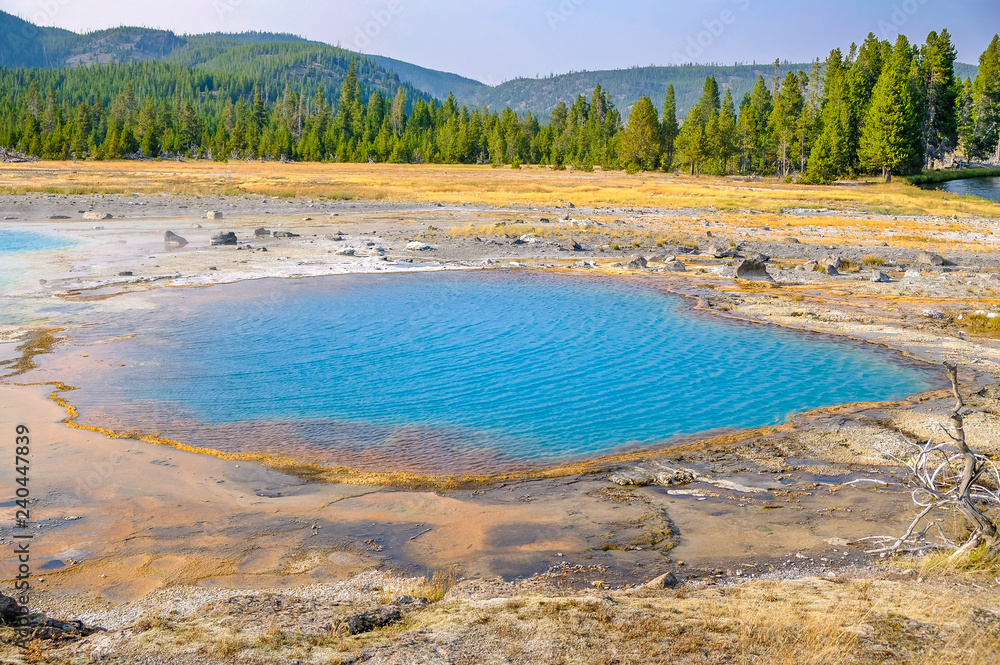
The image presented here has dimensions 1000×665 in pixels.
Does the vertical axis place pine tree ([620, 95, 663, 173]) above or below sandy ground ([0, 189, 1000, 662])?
above

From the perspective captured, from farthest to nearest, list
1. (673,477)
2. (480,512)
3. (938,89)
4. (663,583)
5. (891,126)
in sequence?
(938,89), (891,126), (673,477), (480,512), (663,583)

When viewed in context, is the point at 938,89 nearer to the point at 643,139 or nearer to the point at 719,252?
the point at 643,139

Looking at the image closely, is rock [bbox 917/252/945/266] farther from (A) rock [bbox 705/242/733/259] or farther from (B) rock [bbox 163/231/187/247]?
(B) rock [bbox 163/231/187/247]

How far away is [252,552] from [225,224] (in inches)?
1407

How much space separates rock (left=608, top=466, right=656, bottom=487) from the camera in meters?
10.0

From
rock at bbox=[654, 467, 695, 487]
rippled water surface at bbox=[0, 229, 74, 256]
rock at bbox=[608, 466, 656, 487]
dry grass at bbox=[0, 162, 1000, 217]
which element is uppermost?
dry grass at bbox=[0, 162, 1000, 217]

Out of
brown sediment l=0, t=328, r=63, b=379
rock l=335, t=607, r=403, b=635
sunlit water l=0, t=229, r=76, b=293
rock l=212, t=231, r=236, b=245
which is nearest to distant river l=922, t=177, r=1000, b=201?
rock l=212, t=231, r=236, b=245

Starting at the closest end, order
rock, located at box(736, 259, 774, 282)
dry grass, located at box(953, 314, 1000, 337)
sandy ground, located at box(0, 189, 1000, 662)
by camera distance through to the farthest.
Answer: sandy ground, located at box(0, 189, 1000, 662), dry grass, located at box(953, 314, 1000, 337), rock, located at box(736, 259, 774, 282)

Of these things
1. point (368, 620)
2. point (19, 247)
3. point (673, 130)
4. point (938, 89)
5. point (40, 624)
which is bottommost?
point (368, 620)

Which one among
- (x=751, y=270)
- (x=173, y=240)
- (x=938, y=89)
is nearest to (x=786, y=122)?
(x=938, y=89)

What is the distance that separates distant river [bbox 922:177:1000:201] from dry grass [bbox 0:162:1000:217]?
15.1 ft

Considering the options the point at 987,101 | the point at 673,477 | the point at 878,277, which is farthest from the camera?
the point at 987,101

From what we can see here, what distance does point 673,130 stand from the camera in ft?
340

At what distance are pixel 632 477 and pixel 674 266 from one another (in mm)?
19119
